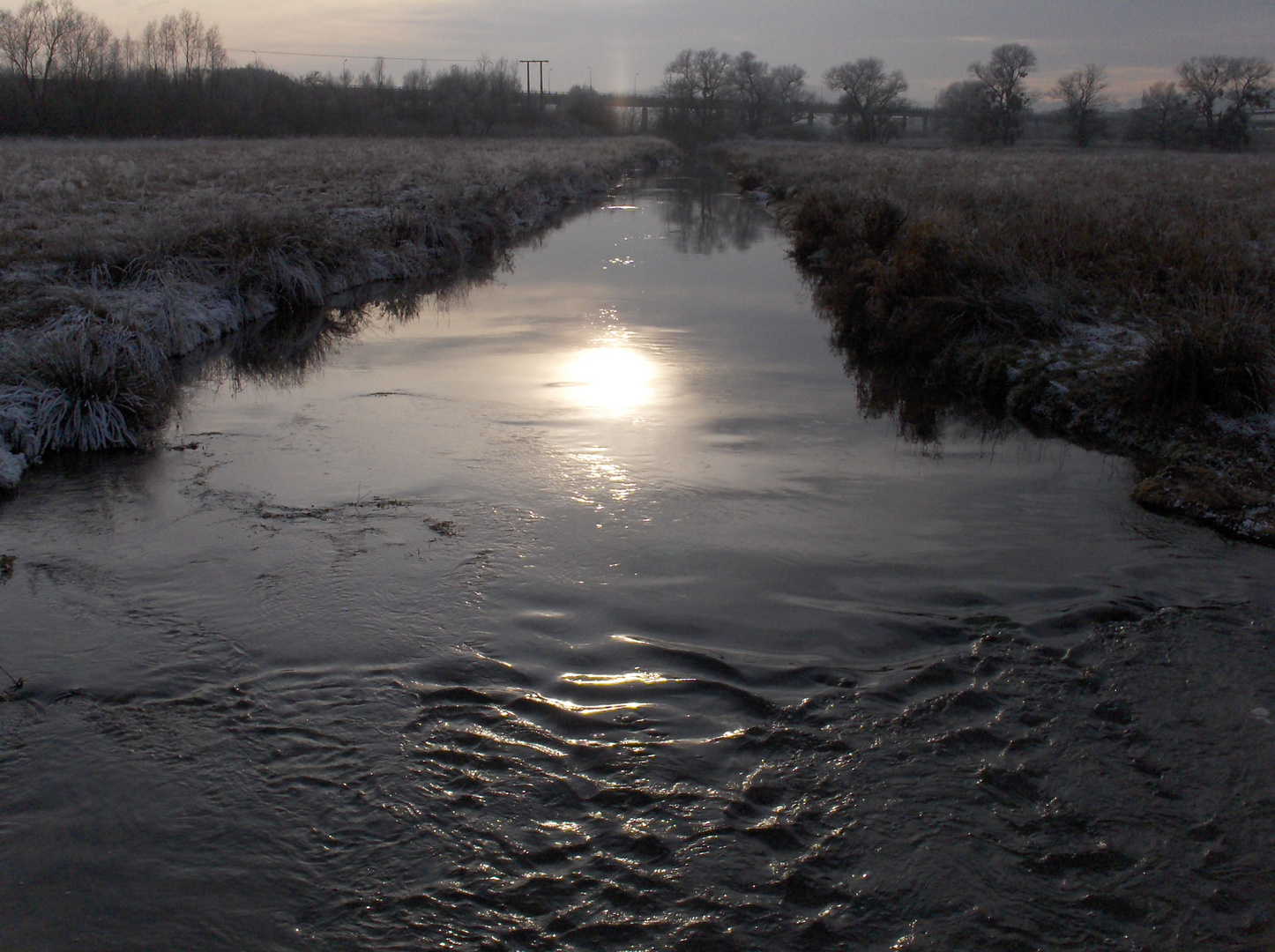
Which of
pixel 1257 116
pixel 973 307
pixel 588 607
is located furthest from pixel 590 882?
pixel 1257 116

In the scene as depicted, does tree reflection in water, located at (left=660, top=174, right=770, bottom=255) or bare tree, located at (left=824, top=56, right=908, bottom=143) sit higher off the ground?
bare tree, located at (left=824, top=56, right=908, bottom=143)

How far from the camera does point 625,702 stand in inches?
167

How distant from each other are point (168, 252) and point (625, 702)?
35.6 ft

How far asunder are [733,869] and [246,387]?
8.32 m

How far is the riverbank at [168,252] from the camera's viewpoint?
7.96 m

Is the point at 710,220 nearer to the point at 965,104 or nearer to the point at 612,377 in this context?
the point at 612,377

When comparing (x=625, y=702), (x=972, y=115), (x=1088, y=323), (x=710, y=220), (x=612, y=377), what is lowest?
(x=625, y=702)

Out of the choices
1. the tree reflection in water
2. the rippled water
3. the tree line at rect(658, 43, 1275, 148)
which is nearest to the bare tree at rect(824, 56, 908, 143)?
the tree line at rect(658, 43, 1275, 148)

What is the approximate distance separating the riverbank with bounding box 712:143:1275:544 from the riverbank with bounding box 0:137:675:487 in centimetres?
737

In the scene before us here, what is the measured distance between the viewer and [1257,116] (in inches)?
2323

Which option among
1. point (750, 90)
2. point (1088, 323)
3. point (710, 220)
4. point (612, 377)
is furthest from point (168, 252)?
point (750, 90)

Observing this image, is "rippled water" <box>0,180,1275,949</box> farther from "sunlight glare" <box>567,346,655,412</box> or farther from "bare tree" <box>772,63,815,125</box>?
"bare tree" <box>772,63,815,125</box>

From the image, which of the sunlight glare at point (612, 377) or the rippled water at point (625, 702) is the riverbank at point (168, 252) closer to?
the rippled water at point (625, 702)

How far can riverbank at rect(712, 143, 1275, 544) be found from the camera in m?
7.45
